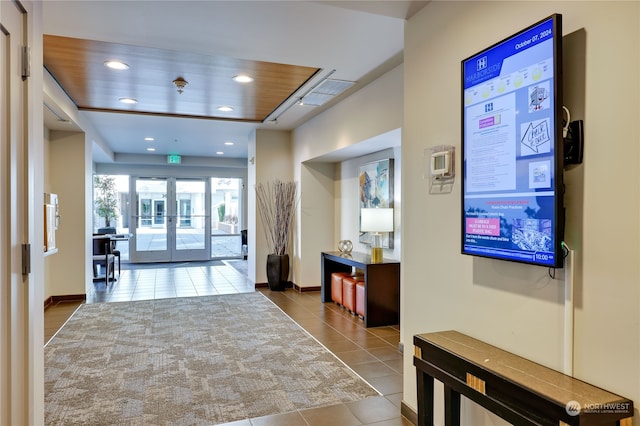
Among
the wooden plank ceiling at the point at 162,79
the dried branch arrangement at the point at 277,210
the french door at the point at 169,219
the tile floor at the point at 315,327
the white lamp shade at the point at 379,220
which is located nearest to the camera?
the tile floor at the point at 315,327

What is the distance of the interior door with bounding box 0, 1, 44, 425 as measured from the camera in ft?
5.11

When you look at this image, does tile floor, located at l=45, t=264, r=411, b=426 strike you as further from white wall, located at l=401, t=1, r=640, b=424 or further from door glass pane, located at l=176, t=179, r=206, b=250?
door glass pane, located at l=176, t=179, r=206, b=250

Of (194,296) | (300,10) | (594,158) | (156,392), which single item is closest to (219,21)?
(300,10)

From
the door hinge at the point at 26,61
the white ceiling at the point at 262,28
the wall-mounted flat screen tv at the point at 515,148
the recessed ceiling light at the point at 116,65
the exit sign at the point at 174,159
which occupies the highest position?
the recessed ceiling light at the point at 116,65

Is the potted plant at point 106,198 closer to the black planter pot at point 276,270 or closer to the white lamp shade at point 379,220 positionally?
the black planter pot at point 276,270

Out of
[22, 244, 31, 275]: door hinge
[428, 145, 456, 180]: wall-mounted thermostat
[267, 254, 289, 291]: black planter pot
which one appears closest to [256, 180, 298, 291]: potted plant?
[267, 254, 289, 291]: black planter pot

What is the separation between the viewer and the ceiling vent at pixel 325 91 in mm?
4477

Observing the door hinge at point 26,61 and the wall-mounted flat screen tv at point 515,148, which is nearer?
the wall-mounted flat screen tv at point 515,148

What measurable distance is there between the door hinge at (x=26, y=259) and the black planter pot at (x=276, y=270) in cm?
521

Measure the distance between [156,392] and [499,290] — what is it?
8.25 feet

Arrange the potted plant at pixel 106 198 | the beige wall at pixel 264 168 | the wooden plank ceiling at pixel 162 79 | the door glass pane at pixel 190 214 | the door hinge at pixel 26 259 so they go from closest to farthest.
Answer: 1. the door hinge at pixel 26 259
2. the wooden plank ceiling at pixel 162 79
3. the beige wall at pixel 264 168
4. the potted plant at pixel 106 198
5. the door glass pane at pixel 190 214

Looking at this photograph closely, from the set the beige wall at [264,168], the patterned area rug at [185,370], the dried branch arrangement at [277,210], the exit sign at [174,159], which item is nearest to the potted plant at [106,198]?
the exit sign at [174,159]

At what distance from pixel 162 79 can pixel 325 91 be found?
1.79 metres

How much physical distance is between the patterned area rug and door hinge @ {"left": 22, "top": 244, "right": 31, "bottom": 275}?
140 centimetres
